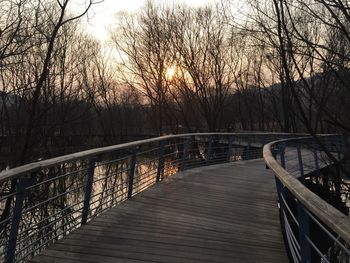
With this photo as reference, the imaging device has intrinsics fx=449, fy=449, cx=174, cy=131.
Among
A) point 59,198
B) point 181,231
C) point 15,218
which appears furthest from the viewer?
point 59,198

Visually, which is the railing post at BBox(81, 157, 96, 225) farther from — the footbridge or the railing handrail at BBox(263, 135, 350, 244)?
the railing handrail at BBox(263, 135, 350, 244)

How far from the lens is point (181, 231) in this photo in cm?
572

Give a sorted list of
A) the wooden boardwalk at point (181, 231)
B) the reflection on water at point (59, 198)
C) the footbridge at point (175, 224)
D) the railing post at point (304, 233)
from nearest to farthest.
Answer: the railing post at point (304, 233) → the footbridge at point (175, 224) → the wooden boardwalk at point (181, 231) → the reflection on water at point (59, 198)

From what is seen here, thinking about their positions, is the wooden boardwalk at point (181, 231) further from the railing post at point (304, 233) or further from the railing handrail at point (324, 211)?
the railing handrail at point (324, 211)

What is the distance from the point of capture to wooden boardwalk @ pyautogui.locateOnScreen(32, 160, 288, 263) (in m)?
4.65

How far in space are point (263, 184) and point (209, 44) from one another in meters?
23.1

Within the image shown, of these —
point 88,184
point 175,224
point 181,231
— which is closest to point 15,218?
point 88,184

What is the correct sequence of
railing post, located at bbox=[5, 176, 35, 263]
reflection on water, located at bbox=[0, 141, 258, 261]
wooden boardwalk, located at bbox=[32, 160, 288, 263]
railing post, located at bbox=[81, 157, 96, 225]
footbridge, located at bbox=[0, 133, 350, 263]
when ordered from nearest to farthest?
1. footbridge, located at bbox=[0, 133, 350, 263]
2. railing post, located at bbox=[5, 176, 35, 263]
3. wooden boardwalk, located at bbox=[32, 160, 288, 263]
4. reflection on water, located at bbox=[0, 141, 258, 261]
5. railing post, located at bbox=[81, 157, 96, 225]

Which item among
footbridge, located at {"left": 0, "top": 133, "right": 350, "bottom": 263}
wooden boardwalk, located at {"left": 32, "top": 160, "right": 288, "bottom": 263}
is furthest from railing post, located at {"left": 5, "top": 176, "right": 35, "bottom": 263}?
wooden boardwalk, located at {"left": 32, "top": 160, "right": 288, "bottom": 263}

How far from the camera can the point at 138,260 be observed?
14.6ft

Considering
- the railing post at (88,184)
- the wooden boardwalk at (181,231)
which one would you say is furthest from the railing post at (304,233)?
the railing post at (88,184)

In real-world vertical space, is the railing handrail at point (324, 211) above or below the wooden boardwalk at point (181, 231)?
above

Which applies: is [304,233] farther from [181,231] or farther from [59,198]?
[59,198]

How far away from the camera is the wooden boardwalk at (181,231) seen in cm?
465
